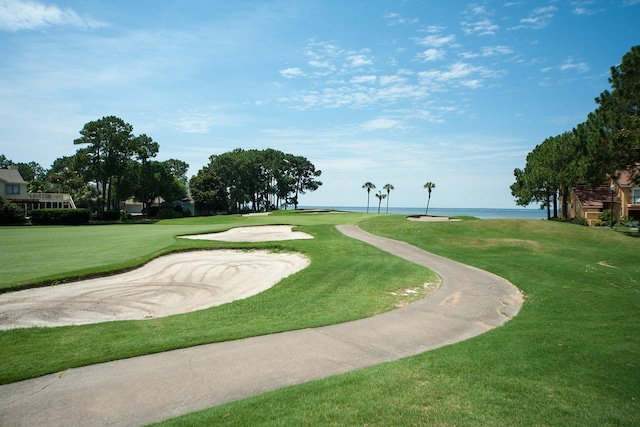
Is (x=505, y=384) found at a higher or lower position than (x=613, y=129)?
lower

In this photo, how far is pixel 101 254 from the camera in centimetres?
1809

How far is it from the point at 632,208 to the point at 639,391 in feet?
167

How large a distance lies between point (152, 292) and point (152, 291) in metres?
0.13

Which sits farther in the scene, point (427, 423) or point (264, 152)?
point (264, 152)

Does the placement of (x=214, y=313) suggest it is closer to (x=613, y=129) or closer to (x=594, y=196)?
(x=613, y=129)

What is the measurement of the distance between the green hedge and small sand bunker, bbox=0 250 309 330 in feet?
137

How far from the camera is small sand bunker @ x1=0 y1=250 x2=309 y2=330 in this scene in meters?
9.91

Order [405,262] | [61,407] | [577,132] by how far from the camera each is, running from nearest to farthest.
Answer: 1. [61,407]
2. [405,262]
3. [577,132]

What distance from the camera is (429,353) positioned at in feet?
21.7

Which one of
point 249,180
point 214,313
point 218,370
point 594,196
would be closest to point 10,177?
point 249,180

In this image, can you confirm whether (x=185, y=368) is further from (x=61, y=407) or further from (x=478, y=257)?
(x=478, y=257)

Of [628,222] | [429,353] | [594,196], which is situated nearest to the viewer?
[429,353]

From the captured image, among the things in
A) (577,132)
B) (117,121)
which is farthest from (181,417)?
(117,121)

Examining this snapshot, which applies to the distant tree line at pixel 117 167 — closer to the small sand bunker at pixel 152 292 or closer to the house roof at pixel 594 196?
the small sand bunker at pixel 152 292
